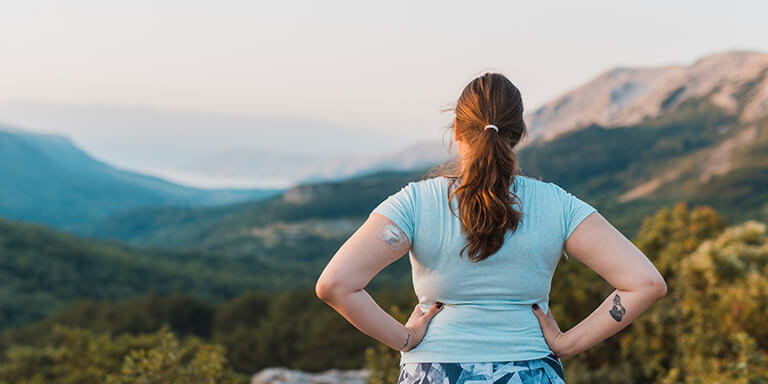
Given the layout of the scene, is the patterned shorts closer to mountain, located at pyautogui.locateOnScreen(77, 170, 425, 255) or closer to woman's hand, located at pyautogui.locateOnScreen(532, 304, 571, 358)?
woman's hand, located at pyautogui.locateOnScreen(532, 304, 571, 358)

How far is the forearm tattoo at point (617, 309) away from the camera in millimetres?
2051

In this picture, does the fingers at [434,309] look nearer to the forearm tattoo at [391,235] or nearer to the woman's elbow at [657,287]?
the forearm tattoo at [391,235]

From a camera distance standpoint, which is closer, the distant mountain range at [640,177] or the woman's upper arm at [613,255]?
the woman's upper arm at [613,255]

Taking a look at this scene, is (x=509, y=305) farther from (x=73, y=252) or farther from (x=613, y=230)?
(x=73, y=252)

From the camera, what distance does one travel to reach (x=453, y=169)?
214 centimetres

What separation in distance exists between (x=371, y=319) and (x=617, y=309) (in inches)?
36.7

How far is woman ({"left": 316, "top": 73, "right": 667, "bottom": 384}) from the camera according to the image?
191 cm

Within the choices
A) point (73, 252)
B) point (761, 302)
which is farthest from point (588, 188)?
point (761, 302)

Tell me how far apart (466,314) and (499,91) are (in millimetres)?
828

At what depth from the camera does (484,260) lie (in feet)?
6.38

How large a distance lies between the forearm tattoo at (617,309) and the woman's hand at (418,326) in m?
0.66

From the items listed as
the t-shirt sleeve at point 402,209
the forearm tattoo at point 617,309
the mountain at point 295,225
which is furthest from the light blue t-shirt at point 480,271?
the mountain at point 295,225

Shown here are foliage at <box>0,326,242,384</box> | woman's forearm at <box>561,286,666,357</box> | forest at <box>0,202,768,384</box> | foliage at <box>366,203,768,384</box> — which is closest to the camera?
woman's forearm at <box>561,286,666,357</box>

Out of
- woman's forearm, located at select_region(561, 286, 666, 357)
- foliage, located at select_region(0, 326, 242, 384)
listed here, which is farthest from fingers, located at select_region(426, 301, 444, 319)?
foliage, located at select_region(0, 326, 242, 384)
